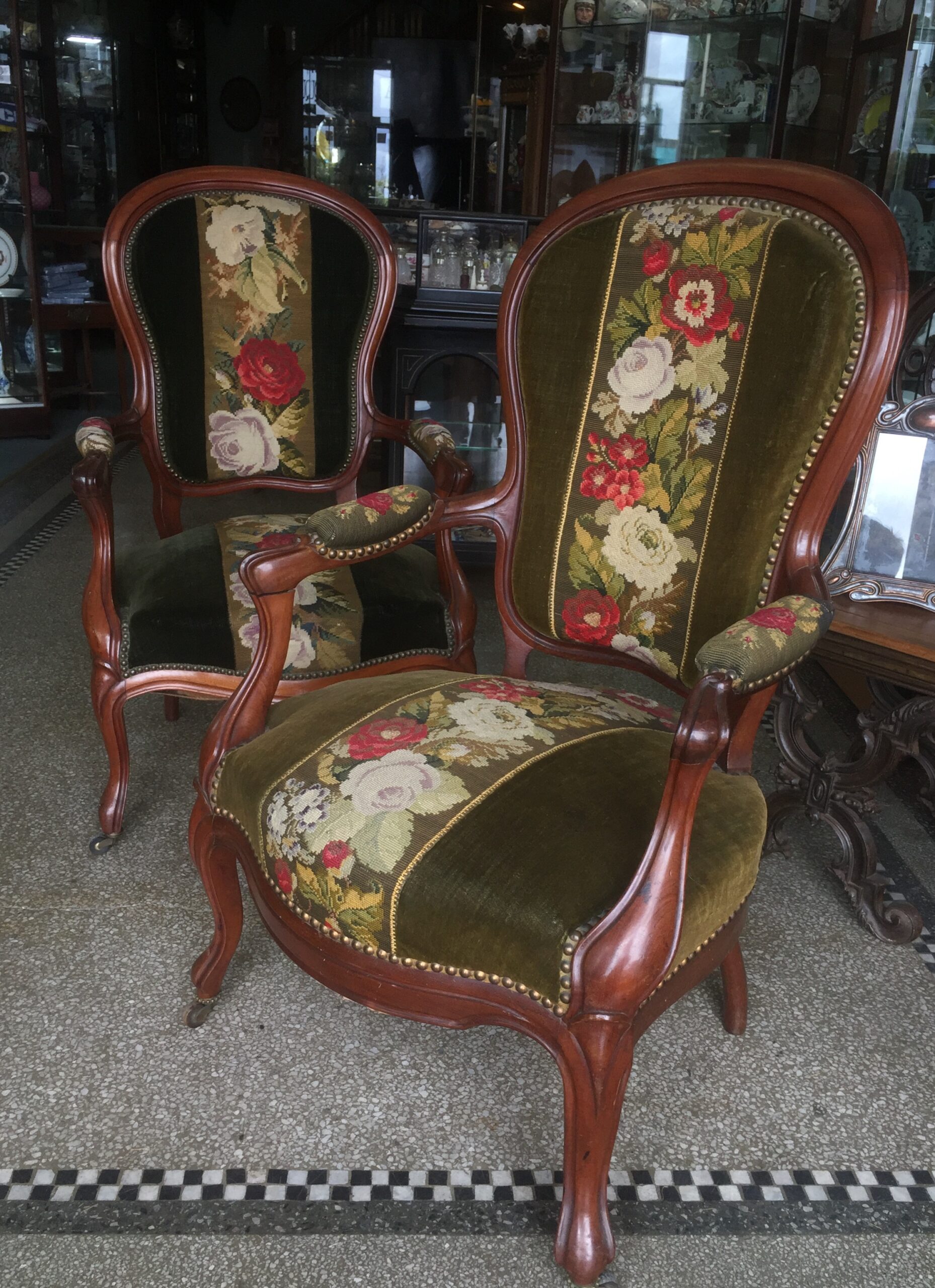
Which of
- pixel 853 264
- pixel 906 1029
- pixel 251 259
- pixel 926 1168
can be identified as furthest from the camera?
pixel 251 259

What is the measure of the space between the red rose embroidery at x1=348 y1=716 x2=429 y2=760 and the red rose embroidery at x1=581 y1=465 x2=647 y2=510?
0.40 metres

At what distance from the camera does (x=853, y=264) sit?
3.76ft

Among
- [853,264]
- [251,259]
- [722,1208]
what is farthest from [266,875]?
[251,259]

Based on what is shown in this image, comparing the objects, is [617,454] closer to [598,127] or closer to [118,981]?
[118,981]

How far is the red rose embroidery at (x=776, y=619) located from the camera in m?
1.04

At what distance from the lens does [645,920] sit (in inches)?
37.4

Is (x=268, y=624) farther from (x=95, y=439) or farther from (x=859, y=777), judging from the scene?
(x=859, y=777)

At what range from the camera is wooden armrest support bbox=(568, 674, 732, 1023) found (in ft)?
3.10

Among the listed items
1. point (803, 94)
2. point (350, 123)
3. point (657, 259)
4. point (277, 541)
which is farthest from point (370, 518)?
point (350, 123)

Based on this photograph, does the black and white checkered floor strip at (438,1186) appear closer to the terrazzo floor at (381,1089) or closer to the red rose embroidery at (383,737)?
the terrazzo floor at (381,1089)

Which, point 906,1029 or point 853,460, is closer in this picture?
point 853,460

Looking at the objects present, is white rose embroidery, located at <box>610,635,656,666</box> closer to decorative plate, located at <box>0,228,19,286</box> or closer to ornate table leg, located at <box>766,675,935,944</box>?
ornate table leg, located at <box>766,675,935,944</box>

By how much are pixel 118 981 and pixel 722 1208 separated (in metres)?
0.83

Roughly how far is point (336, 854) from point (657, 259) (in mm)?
798
